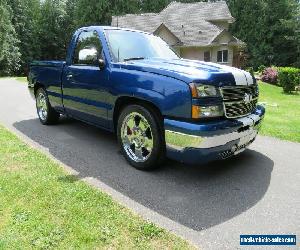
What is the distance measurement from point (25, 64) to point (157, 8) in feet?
76.3

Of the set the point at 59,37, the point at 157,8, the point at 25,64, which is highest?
the point at 157,8

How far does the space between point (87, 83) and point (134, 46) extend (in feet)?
3.22

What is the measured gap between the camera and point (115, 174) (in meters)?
5.11

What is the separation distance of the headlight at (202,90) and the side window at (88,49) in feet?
6.27

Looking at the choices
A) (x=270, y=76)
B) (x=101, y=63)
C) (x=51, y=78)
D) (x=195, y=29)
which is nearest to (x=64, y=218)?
(x=101, y=63)

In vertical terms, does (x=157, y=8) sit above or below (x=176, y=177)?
above

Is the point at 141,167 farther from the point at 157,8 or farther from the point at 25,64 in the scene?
the point at 157,8

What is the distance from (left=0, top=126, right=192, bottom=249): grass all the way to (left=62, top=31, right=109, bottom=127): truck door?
126 centimetres

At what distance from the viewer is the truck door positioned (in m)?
5.65

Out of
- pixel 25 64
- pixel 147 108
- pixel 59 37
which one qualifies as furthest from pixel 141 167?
pixel 59 37

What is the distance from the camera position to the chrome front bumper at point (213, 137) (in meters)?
4.32

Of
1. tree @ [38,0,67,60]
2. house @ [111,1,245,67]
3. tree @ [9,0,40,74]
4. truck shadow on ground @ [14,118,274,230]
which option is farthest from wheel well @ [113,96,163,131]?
tree @ [38,0,67,60]

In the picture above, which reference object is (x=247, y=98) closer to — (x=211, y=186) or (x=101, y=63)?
(x=211, y=186)

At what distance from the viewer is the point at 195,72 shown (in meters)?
4.60
